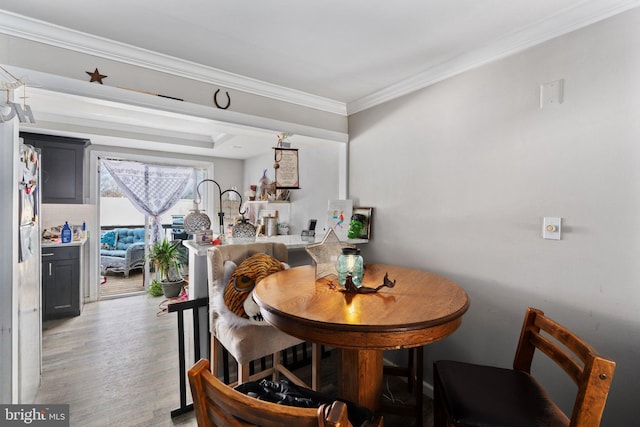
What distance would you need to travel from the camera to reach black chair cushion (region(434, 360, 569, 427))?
106cm

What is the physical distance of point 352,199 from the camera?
2.89 meters

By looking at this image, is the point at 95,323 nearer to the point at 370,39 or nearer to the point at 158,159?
the point at 158,159

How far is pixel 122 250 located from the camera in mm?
Answer: 5609

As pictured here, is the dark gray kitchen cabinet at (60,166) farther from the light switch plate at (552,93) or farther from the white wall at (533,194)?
the light switch plate at (552,93)

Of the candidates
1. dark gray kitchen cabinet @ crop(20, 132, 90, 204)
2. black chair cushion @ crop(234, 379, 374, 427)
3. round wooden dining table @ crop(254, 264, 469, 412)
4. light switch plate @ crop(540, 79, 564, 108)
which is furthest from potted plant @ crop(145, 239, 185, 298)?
light switch plate @ crop(540, 79, 564, 108)

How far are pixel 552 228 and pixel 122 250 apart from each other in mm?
6487

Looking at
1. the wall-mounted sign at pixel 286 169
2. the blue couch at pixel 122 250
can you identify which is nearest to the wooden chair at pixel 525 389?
the wall-mounted sign at pixel 286 169

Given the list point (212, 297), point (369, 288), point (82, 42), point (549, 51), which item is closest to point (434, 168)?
point (549, 51)

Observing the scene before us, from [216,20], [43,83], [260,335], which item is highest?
[216,20]

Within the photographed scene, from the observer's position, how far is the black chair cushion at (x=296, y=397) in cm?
106

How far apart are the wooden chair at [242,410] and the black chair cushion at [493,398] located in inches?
31.3

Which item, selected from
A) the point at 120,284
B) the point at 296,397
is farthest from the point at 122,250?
the point at 296,397

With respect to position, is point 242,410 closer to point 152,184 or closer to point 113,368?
point 113,368

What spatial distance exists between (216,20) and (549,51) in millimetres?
1836
